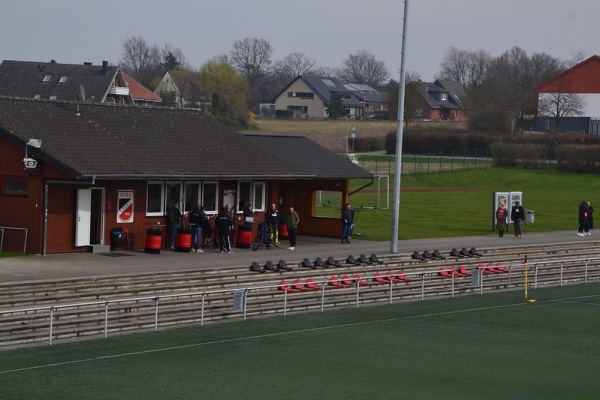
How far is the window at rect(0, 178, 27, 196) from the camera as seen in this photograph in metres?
30.5

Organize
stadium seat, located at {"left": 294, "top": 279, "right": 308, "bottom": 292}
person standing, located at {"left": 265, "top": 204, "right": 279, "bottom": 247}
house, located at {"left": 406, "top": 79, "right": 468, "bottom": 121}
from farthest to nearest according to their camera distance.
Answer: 1. house, located at {"left": 406, "top": 79, "right": 468, "bottom": 121}
2. person standing, located at {"left": 265, "top": 204, "right": 279, "bottom": 247}
3. stadium seat, located at {"left": 294, "top": 279, "right": 308, "bottom": 292}

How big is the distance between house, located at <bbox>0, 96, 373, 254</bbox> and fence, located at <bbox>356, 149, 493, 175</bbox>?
3732cm

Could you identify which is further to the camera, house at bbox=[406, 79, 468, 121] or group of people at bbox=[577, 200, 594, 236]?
house at bbox=[406, 79, 468, 121]

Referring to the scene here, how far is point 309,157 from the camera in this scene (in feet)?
130

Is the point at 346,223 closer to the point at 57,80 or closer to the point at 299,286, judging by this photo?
the point at 299,286

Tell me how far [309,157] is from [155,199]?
8553 millimetres

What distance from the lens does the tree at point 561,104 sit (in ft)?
331

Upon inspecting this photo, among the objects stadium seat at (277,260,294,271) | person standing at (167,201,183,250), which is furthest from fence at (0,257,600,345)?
person standing at (167,201,183,250)

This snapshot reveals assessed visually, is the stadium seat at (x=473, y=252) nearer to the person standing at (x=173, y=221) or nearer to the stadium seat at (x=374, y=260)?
the stadium seat at (x=374, y=260)

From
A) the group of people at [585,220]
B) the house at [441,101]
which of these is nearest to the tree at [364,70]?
the house at [441,101]

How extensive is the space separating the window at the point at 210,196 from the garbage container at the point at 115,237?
3573mm

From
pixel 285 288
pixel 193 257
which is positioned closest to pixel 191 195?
pixel 193 257

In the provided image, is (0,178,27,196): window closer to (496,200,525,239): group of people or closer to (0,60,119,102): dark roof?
(496,200,525,239): group of people

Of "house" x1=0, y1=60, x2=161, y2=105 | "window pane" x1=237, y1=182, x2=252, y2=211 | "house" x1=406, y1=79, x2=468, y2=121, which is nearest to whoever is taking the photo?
"window pane" x1=237, y1=182, x2=252, y2=211
